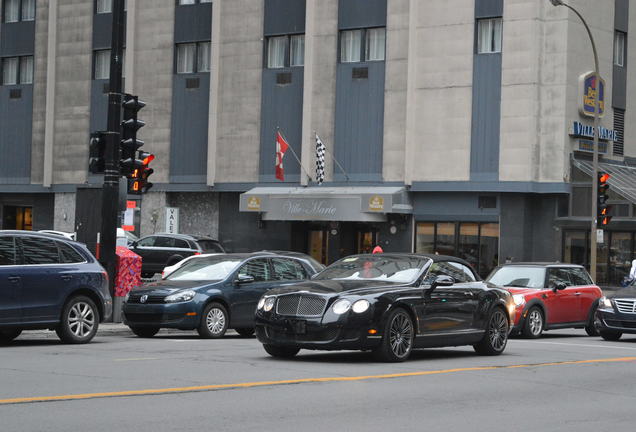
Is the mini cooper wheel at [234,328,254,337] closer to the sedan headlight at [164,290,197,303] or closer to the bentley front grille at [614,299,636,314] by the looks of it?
the sedan headlight at [164,290,197,303]

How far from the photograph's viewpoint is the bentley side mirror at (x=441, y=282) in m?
15.1

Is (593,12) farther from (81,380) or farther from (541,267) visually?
(81,380)

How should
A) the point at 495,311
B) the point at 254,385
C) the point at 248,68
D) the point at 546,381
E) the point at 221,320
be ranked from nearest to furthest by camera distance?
the point at 254,385, the point at 546,381, the point at 495,311, the point at 221,320, the point at 248,68

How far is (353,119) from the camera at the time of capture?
47.6 m

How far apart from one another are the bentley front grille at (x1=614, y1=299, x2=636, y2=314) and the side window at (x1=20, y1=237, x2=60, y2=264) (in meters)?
11.1

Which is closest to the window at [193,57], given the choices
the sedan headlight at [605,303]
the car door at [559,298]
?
the car door at [559,298]

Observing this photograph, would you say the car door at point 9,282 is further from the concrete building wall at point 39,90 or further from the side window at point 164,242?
the concrete building wall at point 39,90

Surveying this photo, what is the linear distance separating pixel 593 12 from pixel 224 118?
17.1 meters

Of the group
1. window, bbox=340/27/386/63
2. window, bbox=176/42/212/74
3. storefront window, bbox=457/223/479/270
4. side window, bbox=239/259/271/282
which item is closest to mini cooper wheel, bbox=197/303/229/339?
side window, bbox=239/259/271/282

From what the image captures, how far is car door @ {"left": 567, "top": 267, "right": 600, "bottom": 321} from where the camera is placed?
24156mm

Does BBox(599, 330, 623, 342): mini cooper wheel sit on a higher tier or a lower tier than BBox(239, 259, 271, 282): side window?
lower

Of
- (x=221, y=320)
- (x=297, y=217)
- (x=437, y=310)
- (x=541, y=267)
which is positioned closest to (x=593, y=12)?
(x=297, y=217)

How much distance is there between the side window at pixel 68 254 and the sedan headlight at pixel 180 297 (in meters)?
2.52

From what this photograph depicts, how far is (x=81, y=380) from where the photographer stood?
1170cm
